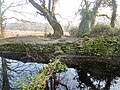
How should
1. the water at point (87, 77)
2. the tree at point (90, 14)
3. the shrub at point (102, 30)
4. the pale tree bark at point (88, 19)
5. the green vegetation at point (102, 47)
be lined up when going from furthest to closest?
the pale tree bark at point (88, 19) < the tree at point (90, 14) < the shrub at point (102, 30) < the green vegetation at point (102, 47) < the water at point (87, 77)

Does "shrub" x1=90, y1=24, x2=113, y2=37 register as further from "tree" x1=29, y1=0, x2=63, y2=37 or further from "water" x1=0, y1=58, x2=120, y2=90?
"water" x1=0, y1=58, x2=120, y2=90

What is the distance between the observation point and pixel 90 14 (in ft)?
46.3

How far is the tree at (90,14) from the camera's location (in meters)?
13.5

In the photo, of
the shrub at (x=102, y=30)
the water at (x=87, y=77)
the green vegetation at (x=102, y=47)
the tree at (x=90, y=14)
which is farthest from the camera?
the tree at (x=90, y=14)

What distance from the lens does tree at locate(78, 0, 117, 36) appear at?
44.3 feet

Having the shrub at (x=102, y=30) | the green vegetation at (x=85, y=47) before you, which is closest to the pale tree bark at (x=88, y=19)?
the shrub at (x=102, y=30)

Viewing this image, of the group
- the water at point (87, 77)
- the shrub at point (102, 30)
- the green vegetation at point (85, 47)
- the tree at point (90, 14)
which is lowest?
the water at point (87, 77)

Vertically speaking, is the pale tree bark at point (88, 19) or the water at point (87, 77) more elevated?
the pale tree bark at point (88, 19)

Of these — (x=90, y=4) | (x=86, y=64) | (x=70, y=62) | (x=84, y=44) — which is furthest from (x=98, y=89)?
(x=90, y=4)

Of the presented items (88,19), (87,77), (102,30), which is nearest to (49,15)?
(88,19)

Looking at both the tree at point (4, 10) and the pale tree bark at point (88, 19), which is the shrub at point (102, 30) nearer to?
the pale tree bark at point (88, 19)

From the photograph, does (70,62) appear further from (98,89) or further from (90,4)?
(90,4)

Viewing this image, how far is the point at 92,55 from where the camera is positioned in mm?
8492

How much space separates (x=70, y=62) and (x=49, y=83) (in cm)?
295
